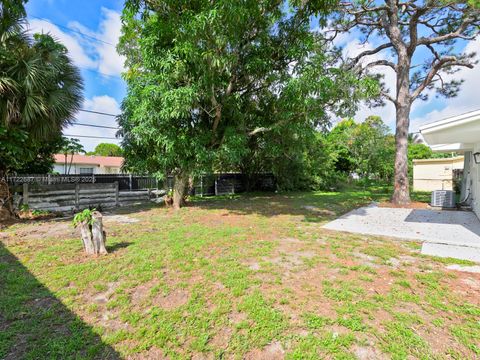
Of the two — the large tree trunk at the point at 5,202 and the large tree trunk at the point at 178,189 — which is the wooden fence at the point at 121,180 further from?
the large tree trunk at the point at 5,202

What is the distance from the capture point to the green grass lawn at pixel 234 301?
1.97m

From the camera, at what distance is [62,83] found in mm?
6562

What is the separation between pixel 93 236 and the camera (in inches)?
155

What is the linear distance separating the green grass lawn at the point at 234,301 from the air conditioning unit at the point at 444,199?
6033mm

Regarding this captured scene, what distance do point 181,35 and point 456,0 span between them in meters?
10.2

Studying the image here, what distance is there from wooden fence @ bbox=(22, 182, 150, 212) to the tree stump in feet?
16.1

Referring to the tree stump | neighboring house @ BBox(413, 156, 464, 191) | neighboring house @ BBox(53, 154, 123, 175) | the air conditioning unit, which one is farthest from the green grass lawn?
neighboring house @ BBox(53, 154, 123, 175)

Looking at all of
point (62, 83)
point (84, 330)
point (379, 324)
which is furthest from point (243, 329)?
point (62, 83)

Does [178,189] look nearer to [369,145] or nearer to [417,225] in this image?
[417,225]

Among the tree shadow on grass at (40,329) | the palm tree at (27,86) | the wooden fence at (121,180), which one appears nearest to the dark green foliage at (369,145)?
the wooden fence at (121,180)

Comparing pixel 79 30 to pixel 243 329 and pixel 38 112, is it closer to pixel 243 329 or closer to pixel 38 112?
pixel 38 112

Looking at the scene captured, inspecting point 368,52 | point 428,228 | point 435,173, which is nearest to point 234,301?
point 428,228

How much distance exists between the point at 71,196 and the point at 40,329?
23.6ft

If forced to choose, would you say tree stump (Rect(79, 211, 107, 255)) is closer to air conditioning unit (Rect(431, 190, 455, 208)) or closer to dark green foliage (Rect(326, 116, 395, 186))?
air conditioning unit (Rect(431, 190, 455, 208))
